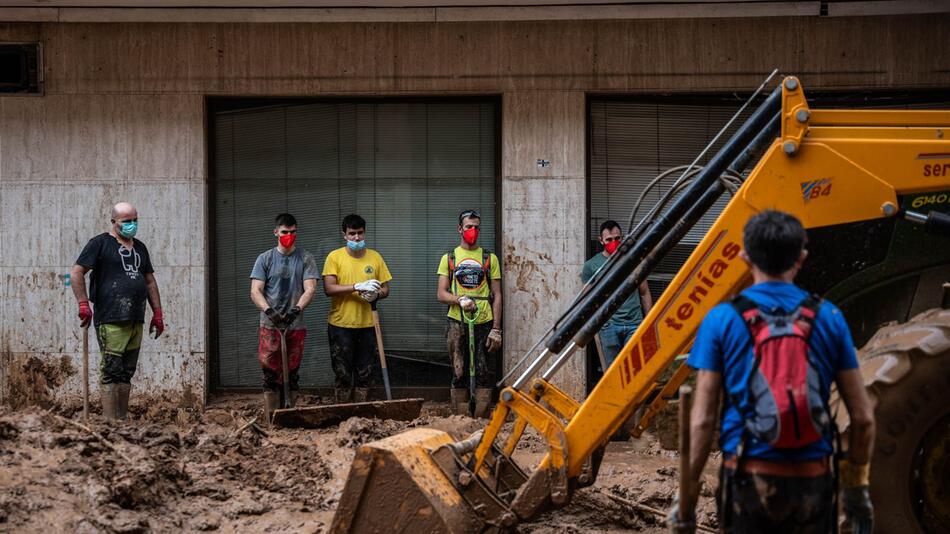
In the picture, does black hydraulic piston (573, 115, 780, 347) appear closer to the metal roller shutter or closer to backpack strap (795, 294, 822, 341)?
backpack strap (795, 294, 822, 341)

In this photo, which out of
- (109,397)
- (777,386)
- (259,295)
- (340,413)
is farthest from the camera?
(259,295)

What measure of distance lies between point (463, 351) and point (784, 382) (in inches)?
273

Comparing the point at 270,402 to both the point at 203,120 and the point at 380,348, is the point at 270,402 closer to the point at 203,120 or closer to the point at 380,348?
the point at 380,348

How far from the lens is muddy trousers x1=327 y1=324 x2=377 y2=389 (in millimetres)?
10430

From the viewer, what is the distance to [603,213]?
11.1 metres

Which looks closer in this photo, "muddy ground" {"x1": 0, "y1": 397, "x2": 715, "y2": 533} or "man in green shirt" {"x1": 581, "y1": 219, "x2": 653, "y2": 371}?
"muddy ground" {"x1": 0, "y1": 397, "x2": 715, "y2": 533}

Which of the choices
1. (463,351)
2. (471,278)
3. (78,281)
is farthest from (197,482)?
(471,278)

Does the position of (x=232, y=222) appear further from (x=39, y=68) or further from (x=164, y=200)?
(x=39, y=68)

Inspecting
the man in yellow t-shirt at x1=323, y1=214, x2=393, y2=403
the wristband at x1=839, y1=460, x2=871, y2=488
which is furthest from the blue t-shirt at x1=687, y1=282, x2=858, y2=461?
the man in yellow t-shirt at x1=323, y1=214, x2=393, y2=403

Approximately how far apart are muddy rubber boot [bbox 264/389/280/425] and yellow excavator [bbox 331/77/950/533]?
178 inches

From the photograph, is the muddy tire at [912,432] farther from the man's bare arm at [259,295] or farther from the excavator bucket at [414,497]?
the man's bare arm at [259,295]

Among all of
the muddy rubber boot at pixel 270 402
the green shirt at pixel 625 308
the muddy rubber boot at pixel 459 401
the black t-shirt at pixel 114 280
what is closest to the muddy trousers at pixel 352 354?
the muddy rubber boot at pixel 270 402

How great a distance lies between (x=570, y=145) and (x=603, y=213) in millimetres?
805

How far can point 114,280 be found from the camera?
9586 millimetres
